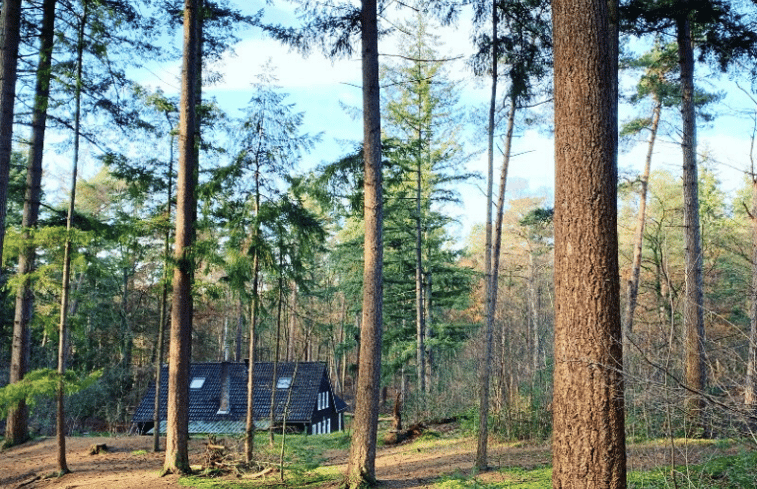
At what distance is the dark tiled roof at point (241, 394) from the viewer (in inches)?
865

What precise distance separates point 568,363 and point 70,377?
7961 mm

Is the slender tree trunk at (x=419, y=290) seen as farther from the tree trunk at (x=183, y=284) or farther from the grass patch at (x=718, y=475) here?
the grass patch at (x=718, y=475)

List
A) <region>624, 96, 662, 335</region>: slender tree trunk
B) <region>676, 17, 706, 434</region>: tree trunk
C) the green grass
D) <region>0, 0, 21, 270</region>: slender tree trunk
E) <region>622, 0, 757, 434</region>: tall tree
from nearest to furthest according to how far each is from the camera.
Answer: the green grass
<region>0, 0, 21, 270</region>: slender tree trunk
<region>676, 17, 706, 434</region>: tree trunk
<region>622, 0, 757, 434</region>: tall tree
<region>624, 96, 662, 335</region>: slender tree trunk

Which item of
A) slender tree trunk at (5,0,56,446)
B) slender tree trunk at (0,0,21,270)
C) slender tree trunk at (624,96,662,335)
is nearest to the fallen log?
slender tree trunk at (5,0,56,446)

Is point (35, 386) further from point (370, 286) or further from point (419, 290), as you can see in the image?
point (419, 290)

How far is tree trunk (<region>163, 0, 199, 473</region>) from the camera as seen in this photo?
30.7 ft

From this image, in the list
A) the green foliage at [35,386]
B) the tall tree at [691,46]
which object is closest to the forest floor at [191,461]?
the green foliage at [35,386]

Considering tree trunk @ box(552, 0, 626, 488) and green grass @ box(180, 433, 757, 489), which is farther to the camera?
green grass @ box(180, 433, 757, 489)

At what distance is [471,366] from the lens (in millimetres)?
15164

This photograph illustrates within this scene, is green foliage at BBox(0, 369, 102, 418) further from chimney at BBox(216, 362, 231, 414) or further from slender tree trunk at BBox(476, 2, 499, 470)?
chimney at BBox(216, 362, 231, 414)

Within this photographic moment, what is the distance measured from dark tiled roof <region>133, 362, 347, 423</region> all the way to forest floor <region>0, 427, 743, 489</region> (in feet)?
26.0

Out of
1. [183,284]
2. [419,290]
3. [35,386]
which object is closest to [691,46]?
[183,284]

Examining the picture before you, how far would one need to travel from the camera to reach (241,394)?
23.1 meters

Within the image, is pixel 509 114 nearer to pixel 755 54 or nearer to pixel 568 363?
pixel 755 54
